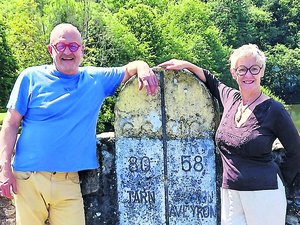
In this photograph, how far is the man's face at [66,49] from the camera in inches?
162

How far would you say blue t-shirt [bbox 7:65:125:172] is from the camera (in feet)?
13.4

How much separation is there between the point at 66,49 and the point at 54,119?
502 mm

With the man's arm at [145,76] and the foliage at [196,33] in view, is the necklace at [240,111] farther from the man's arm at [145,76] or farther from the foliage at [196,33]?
the foliage at [196,33]

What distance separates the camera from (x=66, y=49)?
163 inches

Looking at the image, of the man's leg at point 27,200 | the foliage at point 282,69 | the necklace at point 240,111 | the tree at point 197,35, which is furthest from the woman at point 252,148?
the foliage at point 282,69

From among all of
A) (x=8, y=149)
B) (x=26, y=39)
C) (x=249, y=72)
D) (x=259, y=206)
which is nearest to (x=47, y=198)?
(x=8, y=149)

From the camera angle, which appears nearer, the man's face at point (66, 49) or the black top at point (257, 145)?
the black top at point (257, 145)

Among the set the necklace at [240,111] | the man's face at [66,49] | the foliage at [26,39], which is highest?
the foliage at [26,39]

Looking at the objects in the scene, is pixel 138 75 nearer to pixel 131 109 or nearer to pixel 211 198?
pixel 131 109

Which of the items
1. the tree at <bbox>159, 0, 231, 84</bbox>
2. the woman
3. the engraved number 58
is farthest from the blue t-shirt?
the tree at <bbox>159, 0, 231, 84</bbox>

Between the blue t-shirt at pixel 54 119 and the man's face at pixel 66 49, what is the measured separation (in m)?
0.06

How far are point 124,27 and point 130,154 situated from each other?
25.4 meters

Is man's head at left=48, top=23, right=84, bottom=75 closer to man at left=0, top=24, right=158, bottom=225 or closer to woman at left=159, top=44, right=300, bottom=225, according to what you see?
man at left=0, top=24, right=158, bottom=225

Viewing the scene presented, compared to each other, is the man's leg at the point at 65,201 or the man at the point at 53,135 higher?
the man at the point at 53,135
